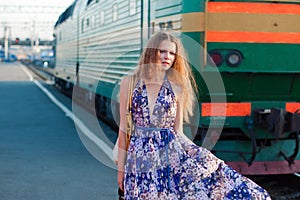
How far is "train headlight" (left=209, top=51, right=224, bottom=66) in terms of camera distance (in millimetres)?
6391

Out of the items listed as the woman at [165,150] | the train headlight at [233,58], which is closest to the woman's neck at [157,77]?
the woman at [165,150]

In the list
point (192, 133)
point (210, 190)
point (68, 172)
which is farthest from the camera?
point (68, 172)

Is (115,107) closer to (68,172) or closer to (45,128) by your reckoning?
(68,172)

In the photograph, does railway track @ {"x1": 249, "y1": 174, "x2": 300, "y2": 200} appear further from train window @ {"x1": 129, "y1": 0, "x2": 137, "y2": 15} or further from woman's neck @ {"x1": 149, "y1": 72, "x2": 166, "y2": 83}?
woman's neck @ {"x1": 149, "y1": 72, "x2": 166, "y2": 83}

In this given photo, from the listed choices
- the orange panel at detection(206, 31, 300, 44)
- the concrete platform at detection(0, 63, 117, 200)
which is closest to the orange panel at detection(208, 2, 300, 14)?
the orange panel at detection(206, 31, 300, 44)

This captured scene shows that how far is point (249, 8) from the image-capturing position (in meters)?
6.41

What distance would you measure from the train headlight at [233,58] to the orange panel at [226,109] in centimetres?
48

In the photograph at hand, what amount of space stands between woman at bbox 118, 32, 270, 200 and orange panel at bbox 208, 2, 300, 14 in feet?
8.57

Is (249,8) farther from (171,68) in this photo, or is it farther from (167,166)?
(167,166)

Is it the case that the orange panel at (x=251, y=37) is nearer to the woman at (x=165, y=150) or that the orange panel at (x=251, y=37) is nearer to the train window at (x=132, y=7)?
the train window at (x=132, y=7)

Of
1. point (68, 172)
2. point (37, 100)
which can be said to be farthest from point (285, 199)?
point (37, 100)

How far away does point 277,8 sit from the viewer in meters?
6.50

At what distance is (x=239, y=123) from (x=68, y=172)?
255 cm

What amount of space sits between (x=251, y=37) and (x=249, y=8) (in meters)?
0.33
